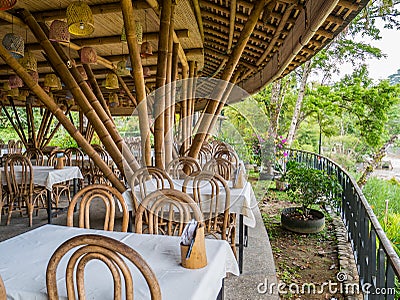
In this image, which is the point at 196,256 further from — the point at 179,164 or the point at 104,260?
the point at 179,164

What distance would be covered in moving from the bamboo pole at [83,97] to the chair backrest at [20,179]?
141cm

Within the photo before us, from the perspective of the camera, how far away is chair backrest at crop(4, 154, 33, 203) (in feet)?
15.2

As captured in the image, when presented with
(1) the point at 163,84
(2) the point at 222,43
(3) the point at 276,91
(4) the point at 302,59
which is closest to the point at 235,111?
(3) the point at 276,91

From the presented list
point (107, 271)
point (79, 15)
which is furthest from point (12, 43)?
point (107, 271)

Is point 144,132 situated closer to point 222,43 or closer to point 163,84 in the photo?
point 163,84

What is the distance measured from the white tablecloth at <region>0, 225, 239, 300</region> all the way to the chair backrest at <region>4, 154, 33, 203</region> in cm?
275

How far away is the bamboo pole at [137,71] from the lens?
11.7 ft

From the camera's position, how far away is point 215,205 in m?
3.43

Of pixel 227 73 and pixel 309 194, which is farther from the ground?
pixel 227 73

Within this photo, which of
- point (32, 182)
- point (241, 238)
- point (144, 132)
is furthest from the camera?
point (32, 182)

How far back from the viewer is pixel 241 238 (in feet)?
11.6

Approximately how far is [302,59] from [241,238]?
3302 millimetres

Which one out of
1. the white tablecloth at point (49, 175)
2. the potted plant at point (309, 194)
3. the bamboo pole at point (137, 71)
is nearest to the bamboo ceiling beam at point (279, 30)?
the bamboo pole at point (137, 71)

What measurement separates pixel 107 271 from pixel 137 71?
2822 millimetres
